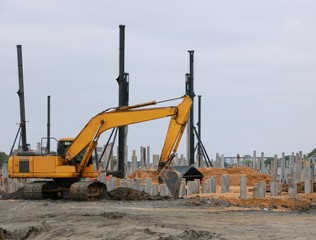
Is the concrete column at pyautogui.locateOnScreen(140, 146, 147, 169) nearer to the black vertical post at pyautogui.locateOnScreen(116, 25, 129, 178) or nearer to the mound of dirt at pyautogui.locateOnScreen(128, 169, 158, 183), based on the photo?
the mound of dirt at pyautogui.locateOnScreen(128, 169, 158, 183)

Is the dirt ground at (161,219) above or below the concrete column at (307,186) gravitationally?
below

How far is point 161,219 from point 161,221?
0.61 m

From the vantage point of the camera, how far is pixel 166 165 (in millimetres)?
24109

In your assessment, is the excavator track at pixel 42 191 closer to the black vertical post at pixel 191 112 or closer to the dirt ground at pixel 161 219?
the dirt ground at pixel 161 219

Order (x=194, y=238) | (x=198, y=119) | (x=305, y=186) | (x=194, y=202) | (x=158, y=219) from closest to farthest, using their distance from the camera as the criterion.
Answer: (x=194, y=238)
(x=158, y=219)
(x=194, y=202)
(x=305, y=186)
(x=198, y=119)

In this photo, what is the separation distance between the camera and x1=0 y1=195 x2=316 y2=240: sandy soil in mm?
13492

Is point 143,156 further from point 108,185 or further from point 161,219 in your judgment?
point 161,219

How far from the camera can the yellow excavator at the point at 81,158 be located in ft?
82.1

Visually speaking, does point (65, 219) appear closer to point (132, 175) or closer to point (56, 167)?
point (56, 167)

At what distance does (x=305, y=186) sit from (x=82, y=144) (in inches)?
353

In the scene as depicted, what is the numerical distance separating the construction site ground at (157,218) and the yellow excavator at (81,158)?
0.78 m

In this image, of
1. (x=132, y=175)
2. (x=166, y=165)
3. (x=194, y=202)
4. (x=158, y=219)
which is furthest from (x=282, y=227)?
(x=132, y=175)

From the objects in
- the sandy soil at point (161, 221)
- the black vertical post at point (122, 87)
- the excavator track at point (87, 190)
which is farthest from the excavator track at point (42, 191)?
the black vertical post at point (122, 87)

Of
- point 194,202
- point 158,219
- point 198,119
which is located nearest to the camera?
point 158,219
